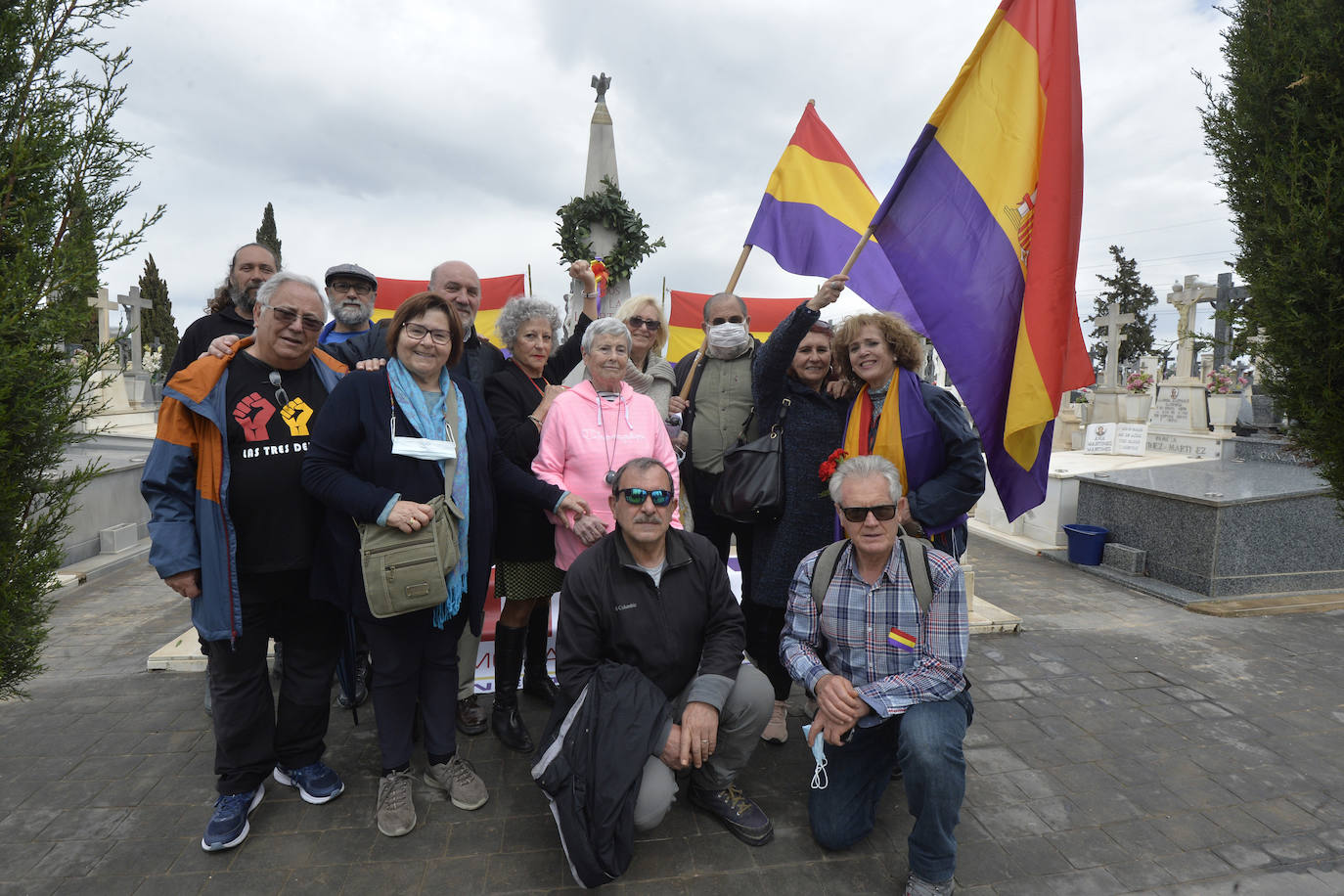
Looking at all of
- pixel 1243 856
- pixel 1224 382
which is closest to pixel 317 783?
pixel 1243 856

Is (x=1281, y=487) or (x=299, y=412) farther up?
(x=299, y=412)

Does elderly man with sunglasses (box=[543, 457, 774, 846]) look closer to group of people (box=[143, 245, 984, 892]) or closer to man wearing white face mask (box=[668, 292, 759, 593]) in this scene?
group of people (box=[143, 245, 984, 892])

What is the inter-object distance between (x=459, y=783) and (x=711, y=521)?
1.71m

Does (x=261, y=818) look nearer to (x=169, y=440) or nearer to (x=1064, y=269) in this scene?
(x=169, y=440)

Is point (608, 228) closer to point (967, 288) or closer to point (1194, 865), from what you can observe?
point (967, 288)

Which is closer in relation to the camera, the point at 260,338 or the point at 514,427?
the point at 260,338

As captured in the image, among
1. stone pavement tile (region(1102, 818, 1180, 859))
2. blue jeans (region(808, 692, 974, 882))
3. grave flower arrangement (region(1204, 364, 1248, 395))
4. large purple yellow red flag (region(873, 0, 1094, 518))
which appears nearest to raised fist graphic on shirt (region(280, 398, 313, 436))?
blue jeans (region(808, 692, 974, 882))

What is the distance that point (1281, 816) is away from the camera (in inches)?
115

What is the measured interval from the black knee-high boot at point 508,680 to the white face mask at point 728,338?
1766 millimetres

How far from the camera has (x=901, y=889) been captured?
8.14 feet

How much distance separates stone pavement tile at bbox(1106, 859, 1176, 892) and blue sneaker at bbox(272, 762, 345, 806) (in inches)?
125

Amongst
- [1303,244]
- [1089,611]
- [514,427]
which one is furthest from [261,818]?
[1089,611]

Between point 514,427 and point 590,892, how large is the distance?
1960 millimetres

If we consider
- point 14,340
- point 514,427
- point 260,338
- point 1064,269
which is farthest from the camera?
point 514,427
